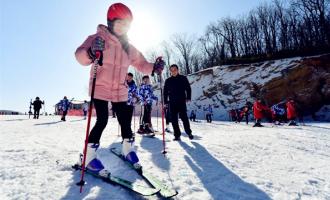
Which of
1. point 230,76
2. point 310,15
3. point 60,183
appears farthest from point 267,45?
point 60,183

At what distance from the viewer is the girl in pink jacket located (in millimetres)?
3367

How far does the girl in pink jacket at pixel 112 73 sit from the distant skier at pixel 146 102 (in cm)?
455

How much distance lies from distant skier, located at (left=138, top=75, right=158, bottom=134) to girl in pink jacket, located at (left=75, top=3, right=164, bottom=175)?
4546 millimetres

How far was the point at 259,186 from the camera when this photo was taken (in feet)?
9.70

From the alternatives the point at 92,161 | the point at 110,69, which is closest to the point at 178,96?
the point at 110,69

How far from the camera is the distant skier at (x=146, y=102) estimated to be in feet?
27.3

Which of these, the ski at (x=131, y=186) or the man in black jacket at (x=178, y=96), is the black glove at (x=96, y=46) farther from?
the man in black jacket at (x=178, y=96)

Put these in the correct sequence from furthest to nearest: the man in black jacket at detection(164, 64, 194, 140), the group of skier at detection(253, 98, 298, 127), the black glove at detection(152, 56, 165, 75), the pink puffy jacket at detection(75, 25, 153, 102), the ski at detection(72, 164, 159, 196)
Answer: the group of skier at detection(253, 98, 298, 127) → the man in black jacket at detection(164, 64, 194, 140) → the black glove at detection(152, 56, 165, 75) → the pink puffy jacket at detection(75, 25, 153, 102) → the ski at detection(72, 164, 159, 196)

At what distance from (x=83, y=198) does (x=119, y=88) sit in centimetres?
153

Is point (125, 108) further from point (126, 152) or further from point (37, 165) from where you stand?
point (37, 165)

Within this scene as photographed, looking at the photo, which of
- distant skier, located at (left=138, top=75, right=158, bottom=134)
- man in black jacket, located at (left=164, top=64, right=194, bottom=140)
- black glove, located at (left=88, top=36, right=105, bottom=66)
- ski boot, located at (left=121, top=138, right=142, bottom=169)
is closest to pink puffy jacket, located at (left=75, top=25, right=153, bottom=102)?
black glove, located at (left=88, top=36, right=105, bottom=66)

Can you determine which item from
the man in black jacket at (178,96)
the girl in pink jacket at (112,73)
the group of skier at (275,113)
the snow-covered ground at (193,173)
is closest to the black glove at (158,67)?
the girl in pink jacket at (112,73)

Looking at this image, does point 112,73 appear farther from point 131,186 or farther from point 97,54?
point 131,186

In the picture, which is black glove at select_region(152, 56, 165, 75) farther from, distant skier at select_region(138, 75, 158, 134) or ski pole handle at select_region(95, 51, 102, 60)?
distant skier at select_region(138, 75, 158, 134)
